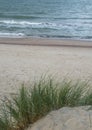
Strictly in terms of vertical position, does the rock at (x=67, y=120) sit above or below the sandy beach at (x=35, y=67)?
above

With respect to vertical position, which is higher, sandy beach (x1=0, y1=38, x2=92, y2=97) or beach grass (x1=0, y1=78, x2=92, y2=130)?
beach grass (x1=0, y1=78, x2=92, y2=130)

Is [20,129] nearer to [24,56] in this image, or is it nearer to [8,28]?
[24,56]

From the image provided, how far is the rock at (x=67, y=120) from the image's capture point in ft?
10.2

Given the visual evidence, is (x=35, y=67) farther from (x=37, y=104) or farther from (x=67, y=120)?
(x=67, y=120)

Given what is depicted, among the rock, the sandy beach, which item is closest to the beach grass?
the rock

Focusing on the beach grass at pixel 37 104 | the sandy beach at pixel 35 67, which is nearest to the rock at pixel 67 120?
the beach grass at pixel 37 104

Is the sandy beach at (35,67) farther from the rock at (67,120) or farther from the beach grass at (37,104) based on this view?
the rock at (67,120)

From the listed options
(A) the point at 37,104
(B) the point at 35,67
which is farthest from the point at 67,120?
(B) the point at 35,67

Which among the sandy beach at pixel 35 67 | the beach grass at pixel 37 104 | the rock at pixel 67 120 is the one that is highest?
the rock at pixel 67 120

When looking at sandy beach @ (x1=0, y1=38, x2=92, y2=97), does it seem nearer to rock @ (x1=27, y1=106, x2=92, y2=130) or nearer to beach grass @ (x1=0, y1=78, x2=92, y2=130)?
beach grass @ (x1=0, y1=78, x2=92, y2=130)

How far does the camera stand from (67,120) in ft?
10.4

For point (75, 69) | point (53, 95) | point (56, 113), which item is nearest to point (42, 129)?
point (56, 113)

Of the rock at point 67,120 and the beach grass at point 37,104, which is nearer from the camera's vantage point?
the rock at point 67,120

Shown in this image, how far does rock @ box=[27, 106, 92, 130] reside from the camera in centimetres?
310
